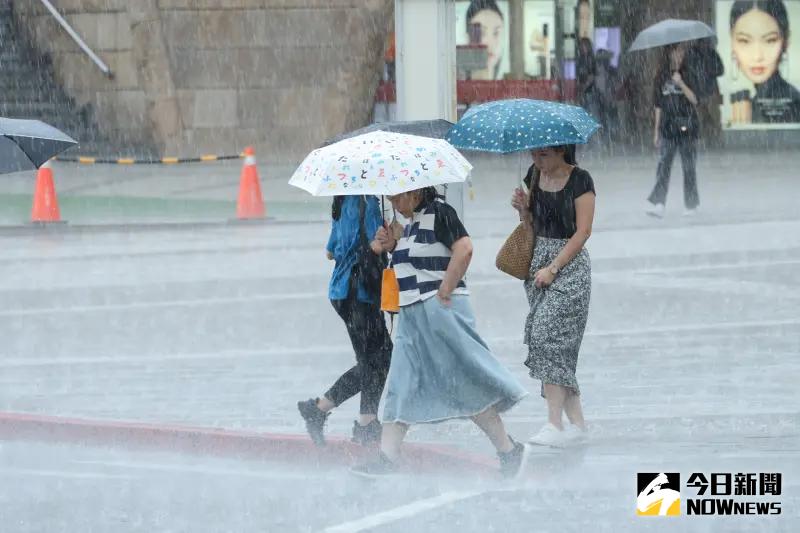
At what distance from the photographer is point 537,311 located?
26.4 ft

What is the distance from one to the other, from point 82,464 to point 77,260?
8220mm

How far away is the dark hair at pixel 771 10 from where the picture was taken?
32.4 metres

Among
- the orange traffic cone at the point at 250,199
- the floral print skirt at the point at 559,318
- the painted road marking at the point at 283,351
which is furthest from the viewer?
the orange traffic cone at the point at 250,199

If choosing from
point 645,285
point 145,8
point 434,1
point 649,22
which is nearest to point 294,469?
point 434,1

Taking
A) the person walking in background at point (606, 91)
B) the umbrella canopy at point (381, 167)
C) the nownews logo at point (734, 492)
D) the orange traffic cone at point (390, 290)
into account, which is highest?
the umbrella canopy at point (381, 167)

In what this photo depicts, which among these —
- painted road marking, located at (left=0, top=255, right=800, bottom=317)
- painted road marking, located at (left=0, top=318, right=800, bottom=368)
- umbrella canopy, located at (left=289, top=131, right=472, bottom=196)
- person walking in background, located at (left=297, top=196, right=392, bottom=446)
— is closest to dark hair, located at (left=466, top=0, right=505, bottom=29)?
painted road marking, located at (left=0, top=255, right=800, bottom=317)

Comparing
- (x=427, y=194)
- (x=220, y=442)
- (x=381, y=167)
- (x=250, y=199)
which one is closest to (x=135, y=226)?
(x=250, y=199)

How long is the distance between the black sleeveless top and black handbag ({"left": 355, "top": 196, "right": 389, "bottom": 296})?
31.1 inches

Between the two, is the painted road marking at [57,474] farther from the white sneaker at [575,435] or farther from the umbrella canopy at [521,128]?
the umbrella canopy at [521,128]

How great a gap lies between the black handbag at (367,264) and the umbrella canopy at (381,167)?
38 cm

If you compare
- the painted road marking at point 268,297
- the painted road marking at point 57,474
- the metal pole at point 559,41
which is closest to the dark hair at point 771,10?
the metal pole at point 559,41

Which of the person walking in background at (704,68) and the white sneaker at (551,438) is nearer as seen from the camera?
the white sneaker at (551,438)

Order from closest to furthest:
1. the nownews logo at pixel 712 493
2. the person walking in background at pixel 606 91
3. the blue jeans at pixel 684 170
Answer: the nownews logo at pixel 712 493 < the blue jeans at pixel 684 170 < the person walking in background at pixel 606 91

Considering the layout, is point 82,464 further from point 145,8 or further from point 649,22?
point 649,22
